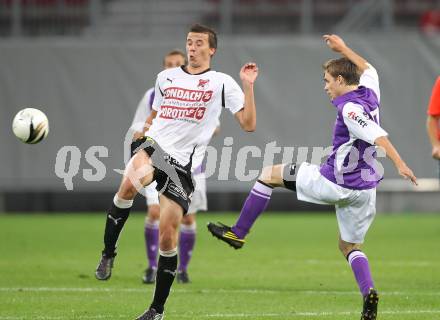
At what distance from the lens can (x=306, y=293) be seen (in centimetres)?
1009

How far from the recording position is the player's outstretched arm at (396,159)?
718 cm

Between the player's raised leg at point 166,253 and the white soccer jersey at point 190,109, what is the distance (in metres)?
0.51

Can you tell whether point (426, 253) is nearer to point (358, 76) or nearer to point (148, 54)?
point (358, 76)

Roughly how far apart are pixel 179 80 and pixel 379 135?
1782mm

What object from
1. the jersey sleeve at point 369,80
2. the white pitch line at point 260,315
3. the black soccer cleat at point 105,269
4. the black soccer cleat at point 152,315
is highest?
the jersey sleeve at point 369,80

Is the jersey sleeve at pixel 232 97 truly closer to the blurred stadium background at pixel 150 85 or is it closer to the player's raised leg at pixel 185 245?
the player's raised leg at pixel 185 245

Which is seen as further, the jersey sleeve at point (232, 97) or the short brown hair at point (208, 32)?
the short brown hair at point (208, 32)

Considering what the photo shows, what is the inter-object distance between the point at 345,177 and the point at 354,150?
0.73 ft

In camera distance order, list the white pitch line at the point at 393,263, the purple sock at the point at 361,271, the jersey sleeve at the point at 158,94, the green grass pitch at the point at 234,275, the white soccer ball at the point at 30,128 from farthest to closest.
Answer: the white pitch line at the point at 393,263, the white soccer ball at the point at 30,128, the green grass pitch at the point at 234,275, the jersey sleeve at the point at 158,94, the purple sock at the point at 361,271

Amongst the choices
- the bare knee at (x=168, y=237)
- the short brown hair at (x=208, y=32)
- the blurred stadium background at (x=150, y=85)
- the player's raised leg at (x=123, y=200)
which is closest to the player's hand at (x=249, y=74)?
the short brown hair at (x=208, y=32)

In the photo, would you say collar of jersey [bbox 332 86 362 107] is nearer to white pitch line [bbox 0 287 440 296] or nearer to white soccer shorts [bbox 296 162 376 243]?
white soccer shorts [bbox 296 162 376 243]

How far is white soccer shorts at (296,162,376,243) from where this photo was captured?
787 centimetres

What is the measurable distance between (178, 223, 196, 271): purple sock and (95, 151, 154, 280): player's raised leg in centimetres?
303

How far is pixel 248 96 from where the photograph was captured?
26.0 ft
